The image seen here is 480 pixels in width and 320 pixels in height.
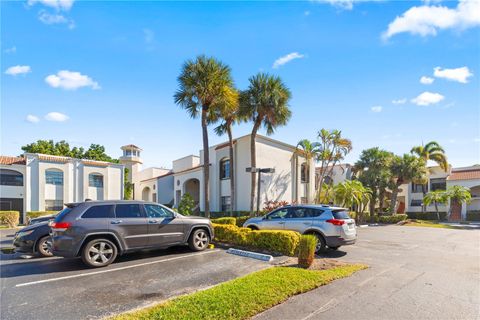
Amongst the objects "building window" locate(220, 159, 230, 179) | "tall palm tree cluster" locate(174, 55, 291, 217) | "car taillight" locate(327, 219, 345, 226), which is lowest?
"car taillight" locate(327, 219, 345, 226)

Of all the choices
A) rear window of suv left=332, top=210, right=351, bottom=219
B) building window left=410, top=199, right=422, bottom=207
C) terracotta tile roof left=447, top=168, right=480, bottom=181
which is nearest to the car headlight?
rear window of suv left=332, top=210, right=351, bottom=219

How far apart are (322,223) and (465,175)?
35.1m

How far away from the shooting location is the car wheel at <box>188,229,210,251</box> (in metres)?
9.59

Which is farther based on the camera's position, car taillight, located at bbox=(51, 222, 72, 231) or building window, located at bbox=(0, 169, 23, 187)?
building window, located at bbox=(0, 169, 23, 187)

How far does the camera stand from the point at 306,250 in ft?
24.5

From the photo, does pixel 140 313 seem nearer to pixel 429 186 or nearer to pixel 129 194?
pixel 129 194

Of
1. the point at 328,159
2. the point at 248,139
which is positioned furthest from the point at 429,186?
the point at 248,139

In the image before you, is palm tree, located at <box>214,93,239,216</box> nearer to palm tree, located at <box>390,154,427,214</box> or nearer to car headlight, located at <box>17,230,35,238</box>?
car headlight, located at <box>17,230,35,238</box>

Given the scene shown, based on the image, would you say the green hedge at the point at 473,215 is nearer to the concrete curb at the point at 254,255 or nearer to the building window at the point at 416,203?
the building window at the point at 416,203

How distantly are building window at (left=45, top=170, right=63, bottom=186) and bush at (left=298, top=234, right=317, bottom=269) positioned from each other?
2817 centimetres

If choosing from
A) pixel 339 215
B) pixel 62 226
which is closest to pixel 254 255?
pixel 339 215

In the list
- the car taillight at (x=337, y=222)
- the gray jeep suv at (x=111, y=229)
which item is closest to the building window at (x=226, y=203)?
the gray jeep suv at (x=111, y=229)

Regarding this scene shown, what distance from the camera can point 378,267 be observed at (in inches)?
320

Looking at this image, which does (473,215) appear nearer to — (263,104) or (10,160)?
(263,104)
